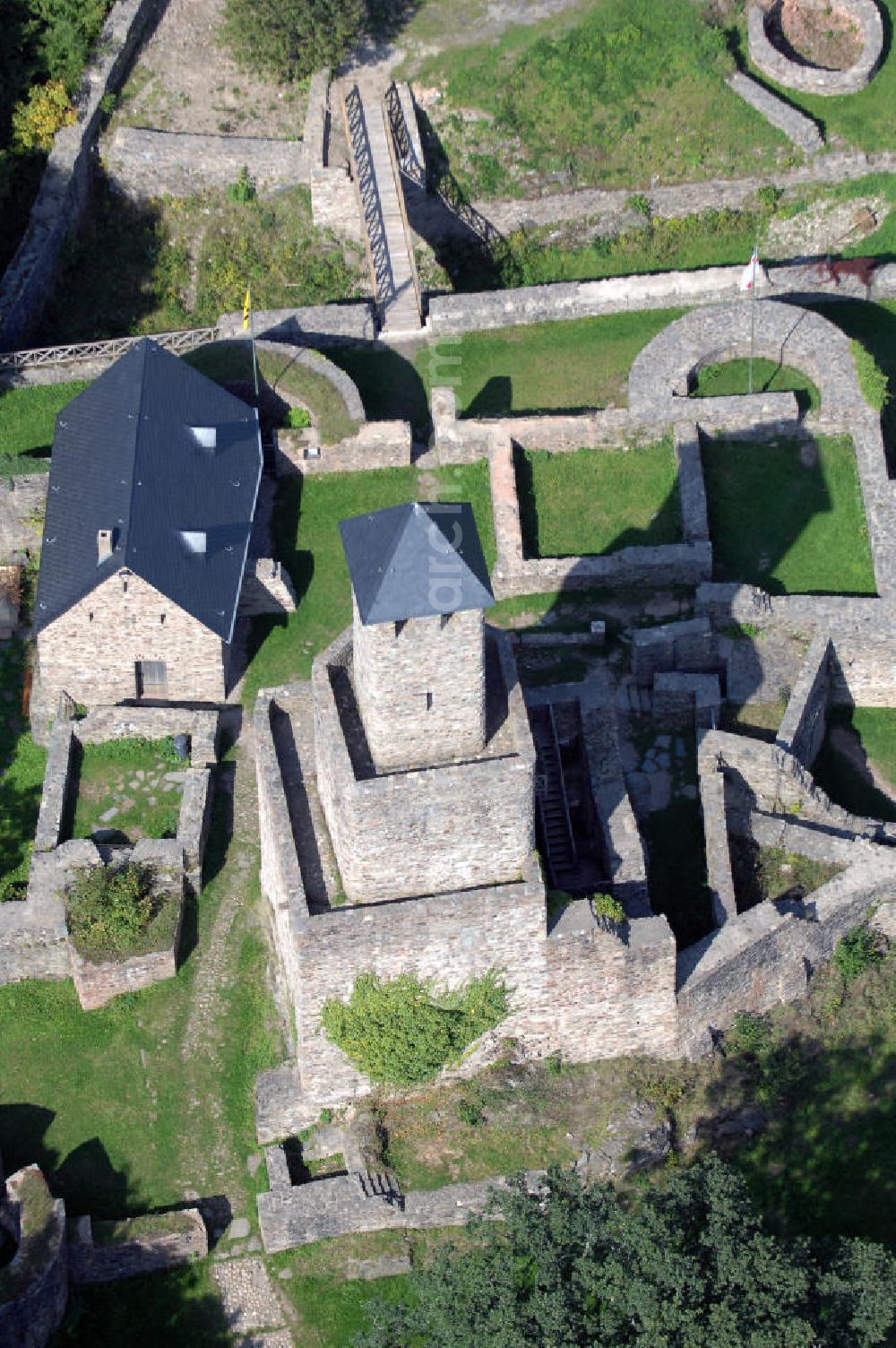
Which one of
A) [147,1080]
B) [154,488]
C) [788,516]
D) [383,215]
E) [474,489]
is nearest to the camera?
[147,1080]

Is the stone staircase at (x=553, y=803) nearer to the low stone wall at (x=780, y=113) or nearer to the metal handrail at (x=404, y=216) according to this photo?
the metal handrail at (x=404, y=216)

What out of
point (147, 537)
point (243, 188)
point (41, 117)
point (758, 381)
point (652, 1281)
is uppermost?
point (41, 117)

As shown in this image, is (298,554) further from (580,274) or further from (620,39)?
(620,39)

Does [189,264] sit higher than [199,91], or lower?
lower

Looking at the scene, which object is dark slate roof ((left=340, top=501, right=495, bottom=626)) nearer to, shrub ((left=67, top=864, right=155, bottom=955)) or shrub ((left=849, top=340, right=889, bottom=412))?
shrub ((left=67, top=864, right=155, bottom=955))

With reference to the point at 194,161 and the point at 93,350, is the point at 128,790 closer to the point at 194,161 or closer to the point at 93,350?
the point at 93,350

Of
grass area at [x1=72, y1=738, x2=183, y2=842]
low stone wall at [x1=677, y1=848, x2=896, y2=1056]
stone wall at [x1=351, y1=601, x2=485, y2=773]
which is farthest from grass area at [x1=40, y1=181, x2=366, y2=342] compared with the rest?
low stone wall at [x1=677, y1=848, x2=896, y2=1056]

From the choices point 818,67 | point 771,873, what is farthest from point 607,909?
point 818,67

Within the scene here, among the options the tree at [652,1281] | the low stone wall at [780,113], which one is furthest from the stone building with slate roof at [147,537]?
the low stone wall at [780,113]
